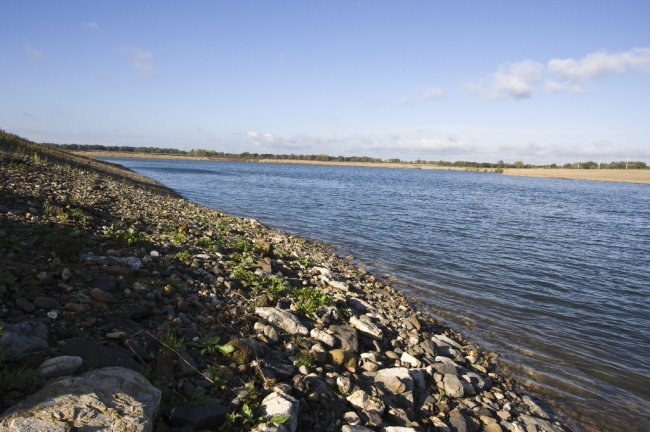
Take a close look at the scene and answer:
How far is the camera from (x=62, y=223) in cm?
843

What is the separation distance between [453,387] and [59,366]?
5565 mm

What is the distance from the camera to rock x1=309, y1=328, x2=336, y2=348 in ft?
21.1

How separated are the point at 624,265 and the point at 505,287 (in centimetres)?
840

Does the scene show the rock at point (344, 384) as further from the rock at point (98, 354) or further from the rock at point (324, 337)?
the rock at point (98, 354)

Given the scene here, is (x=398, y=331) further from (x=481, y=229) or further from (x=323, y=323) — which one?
(x=481, y=229)

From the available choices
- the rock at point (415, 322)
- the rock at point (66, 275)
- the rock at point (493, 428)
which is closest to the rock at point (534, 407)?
the rock at point (493, 428)

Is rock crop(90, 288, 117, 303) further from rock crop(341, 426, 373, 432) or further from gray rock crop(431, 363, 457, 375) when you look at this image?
gray rock crop(431, 363, 457, 375)

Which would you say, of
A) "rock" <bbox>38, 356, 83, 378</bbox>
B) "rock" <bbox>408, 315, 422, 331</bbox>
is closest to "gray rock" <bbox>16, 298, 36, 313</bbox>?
"rock" <bbox>38, 356, 83, 378</bbox>

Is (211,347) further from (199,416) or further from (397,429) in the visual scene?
(397,429)

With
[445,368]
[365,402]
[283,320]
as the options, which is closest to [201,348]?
[283,320]

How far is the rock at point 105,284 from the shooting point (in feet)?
18.7

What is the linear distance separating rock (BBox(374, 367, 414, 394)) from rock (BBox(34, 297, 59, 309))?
462 cm

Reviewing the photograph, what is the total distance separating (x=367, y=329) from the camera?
24.2 ft

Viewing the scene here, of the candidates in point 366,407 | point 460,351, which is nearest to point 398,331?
point 460,351
